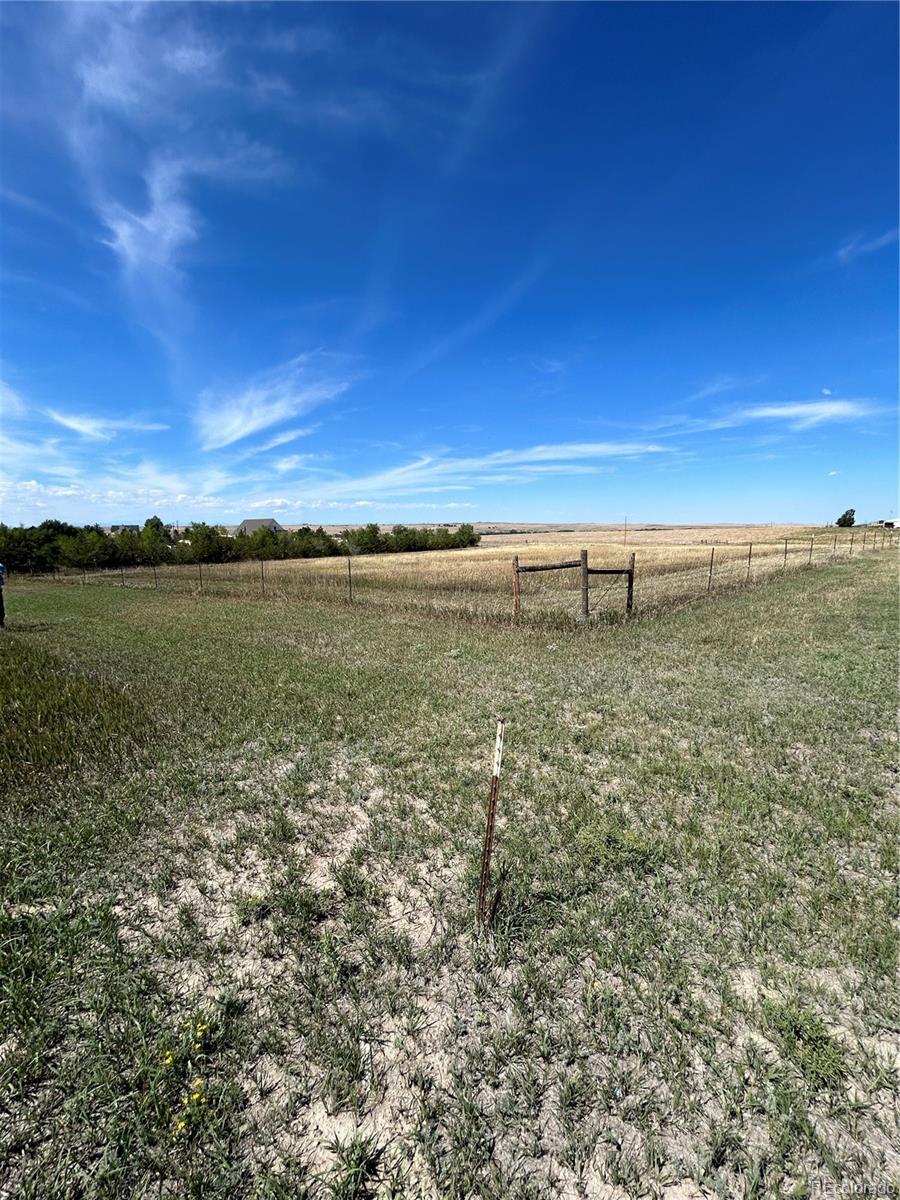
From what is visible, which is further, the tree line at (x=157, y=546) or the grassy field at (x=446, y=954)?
the tree line at (x=157, y=546)

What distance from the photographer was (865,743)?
6.09m

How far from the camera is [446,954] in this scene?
317 centimetres

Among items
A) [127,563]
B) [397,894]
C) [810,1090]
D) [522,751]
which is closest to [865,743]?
[522,751]

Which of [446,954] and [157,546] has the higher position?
[157,546]

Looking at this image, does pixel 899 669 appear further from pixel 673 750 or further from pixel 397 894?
pixel 397 894

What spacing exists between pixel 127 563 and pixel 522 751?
209 feet

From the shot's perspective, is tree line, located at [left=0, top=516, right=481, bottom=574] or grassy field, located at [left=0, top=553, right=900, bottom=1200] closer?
grassy field, located at [left=0, top=553, right=900, bottom=1200]

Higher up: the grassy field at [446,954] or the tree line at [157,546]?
the tree line at [157,546]

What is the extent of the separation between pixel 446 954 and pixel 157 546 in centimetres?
6640

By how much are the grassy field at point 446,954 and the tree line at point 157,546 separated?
55589mm

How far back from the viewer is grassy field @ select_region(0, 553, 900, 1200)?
2125 mm

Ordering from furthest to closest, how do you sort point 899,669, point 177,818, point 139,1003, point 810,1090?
point 899,669 → point 177,818 → point 139,1003 → point 810,1090

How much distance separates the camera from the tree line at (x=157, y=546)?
5366 centimetres

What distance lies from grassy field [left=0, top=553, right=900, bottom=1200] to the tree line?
55589mm
